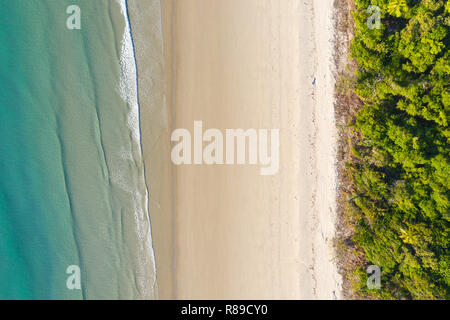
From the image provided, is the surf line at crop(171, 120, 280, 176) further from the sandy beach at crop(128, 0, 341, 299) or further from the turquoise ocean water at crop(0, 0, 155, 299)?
the turquoise ocean water at crop(0, 0, 155, 299)

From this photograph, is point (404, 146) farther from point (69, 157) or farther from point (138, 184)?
point (69, 157)

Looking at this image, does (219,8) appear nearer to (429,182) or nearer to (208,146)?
(208,146)

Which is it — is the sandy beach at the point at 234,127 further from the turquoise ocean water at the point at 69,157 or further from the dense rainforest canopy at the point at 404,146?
the dense rainforest canopy at the point at 404,146

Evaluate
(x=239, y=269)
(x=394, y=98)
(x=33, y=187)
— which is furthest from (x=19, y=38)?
(x=394, y=98)

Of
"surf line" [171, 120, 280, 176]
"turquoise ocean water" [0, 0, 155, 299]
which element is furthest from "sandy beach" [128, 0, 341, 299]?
"turquoise ocean water" [0, 0, 155, 299]

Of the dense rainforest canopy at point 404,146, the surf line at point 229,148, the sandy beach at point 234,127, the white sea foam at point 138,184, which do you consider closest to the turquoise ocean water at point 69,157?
the white sea foam at point 138,184
